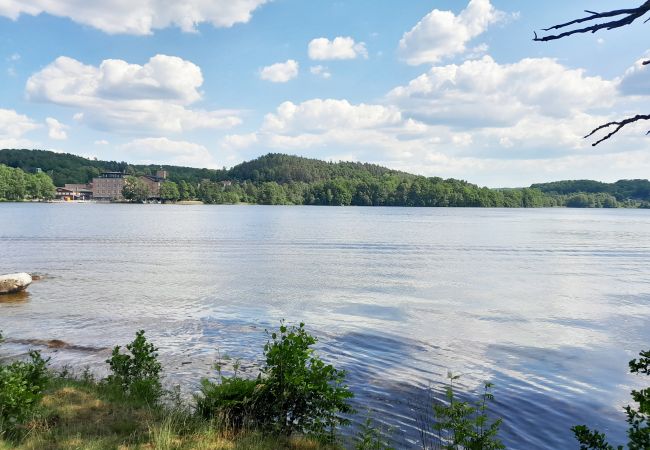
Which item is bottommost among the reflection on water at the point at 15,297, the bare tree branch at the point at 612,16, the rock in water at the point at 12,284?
the reflection on water at the point at 15,297

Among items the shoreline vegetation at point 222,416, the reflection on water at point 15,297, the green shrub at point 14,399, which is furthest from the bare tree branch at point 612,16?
the reflection on water at point 15,297

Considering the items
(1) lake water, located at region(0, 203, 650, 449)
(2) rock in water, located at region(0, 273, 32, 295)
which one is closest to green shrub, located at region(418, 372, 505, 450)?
(1) lake water, located at region(0, 203, 650, 449)

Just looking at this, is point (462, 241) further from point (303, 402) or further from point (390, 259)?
point (303, 402)

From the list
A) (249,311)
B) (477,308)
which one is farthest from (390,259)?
(249,311)

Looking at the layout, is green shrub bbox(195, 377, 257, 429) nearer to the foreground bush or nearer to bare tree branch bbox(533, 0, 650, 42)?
the foreground bush

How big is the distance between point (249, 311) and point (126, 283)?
465 inches

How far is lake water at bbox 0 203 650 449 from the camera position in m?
14.2

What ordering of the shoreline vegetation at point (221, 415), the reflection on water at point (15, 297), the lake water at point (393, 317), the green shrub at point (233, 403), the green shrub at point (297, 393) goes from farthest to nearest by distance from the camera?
the reflection on water at point (15, 297)
the lake water at point (393, 317)
the green shrub at point (233, 403)
the green shrub at point (297, 393)
the shoreline vegetation at point (221, 415)

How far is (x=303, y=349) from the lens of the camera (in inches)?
345

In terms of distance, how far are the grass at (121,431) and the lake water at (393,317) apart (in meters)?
3.72

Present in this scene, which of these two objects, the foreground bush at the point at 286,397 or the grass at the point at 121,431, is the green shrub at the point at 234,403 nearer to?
the foreground bush at the point at 286,397

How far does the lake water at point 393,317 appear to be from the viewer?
1417 cm

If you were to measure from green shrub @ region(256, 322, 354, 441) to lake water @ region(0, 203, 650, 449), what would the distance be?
2456 mm

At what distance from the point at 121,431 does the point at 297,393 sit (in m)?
2.81
